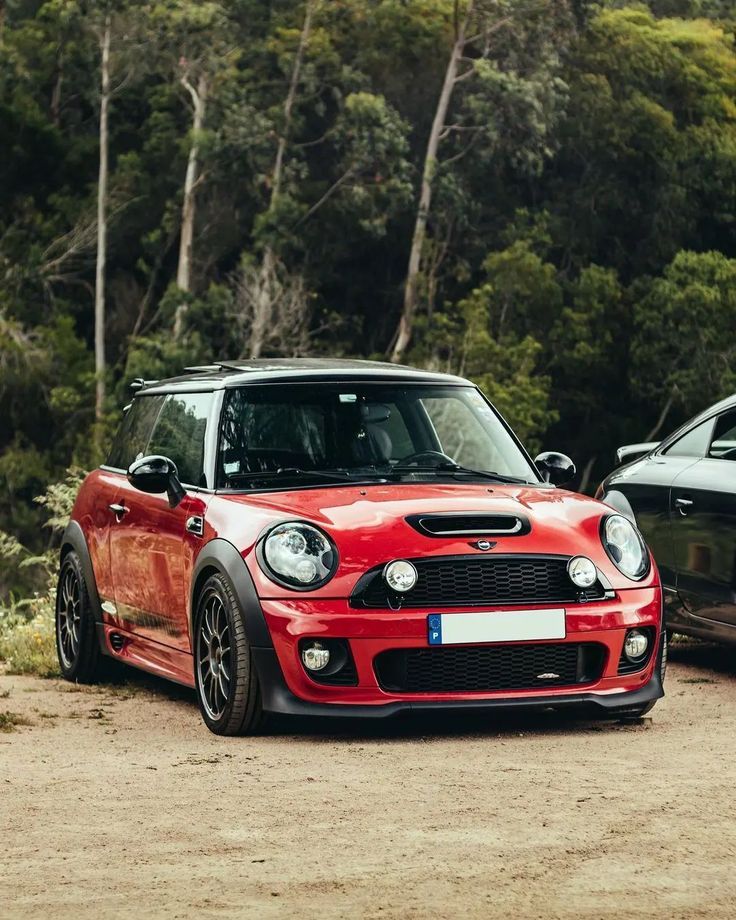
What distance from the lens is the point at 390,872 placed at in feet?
16.0

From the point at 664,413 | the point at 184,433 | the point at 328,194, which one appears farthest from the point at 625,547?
the point at 664,413

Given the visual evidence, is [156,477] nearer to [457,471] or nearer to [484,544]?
[457,471]

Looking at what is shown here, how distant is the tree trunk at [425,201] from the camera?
172 feet

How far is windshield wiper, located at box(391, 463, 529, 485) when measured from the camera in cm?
813

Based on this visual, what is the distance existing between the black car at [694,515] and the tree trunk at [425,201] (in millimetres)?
42486

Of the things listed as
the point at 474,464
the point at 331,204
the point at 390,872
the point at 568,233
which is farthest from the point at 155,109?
the point at 390,872

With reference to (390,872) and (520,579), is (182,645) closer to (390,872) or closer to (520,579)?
(520,579)

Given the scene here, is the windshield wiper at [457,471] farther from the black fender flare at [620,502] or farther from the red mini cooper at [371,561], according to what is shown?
the black fender flare at [620,502]

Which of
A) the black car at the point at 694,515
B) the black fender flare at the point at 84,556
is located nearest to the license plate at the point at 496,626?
the black car at the point at 694,515

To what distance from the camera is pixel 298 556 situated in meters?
7.16

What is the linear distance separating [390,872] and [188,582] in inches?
123

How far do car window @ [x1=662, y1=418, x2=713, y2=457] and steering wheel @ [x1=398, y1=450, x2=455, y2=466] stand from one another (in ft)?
5.96

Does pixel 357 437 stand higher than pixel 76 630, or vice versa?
pixel 357 437

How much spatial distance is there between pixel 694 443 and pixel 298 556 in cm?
327
